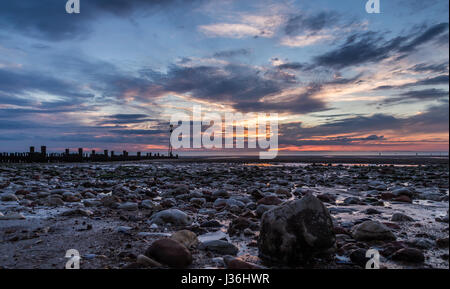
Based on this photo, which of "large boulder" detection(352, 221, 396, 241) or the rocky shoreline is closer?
the rocky shoreline

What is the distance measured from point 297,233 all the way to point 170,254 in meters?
1.14

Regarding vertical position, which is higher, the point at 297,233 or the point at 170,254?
the point at 297,233

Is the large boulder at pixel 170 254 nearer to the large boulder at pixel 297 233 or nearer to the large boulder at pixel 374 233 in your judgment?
the large boulder at pixel 297 233

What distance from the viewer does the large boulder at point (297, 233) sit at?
93.1 inches

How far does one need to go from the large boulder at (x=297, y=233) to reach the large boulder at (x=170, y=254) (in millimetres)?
739

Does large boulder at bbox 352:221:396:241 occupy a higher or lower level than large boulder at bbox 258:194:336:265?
lower

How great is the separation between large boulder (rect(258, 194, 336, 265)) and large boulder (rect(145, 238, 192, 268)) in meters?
0.74

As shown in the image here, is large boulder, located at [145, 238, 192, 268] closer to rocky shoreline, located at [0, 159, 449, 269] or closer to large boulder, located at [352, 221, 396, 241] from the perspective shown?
rocky shoreline, located at [0, 159, 449, 269]

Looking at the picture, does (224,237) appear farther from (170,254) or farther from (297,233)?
(297,233)

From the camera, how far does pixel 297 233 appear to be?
7.79 ft

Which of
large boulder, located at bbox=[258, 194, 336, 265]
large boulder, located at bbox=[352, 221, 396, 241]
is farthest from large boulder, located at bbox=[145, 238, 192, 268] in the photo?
large boulder, located at bbox=[352, 221, 396, 241]

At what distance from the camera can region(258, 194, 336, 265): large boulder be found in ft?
7.76

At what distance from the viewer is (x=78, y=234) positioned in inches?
131

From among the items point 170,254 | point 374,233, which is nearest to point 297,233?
point 170,254
